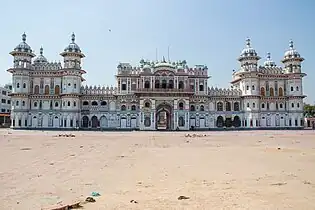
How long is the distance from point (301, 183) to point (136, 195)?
4605 mm

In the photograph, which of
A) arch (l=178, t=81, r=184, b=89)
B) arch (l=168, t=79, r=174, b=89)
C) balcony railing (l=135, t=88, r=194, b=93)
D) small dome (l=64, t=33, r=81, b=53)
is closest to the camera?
balcony railing (l=135, t=88, r=194, b=93)

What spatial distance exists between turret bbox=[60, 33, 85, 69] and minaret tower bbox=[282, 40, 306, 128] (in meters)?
44.1

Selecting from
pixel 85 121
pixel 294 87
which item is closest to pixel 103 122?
pixel 85 121

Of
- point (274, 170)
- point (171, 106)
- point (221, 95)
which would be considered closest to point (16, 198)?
point (274, 170)

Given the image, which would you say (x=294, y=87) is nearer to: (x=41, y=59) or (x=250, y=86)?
(x=250, y=86)

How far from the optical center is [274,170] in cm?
1014

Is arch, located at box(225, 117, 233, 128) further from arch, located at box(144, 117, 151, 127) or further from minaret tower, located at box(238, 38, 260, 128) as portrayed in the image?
arch, located at box(144, 117, 151, 127)

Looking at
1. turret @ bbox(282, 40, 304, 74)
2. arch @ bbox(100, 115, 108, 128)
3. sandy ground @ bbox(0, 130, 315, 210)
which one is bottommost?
sandy ground @ bbox(0, 130, 315, 210)

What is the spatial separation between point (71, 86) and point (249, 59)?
1475 inches

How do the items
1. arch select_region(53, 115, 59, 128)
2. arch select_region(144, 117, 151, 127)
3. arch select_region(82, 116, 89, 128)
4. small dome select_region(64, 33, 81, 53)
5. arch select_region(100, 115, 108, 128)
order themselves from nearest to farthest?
1. arch select_region(53, 115, 59, 128)
2. arch select_region(144, 117, 151, 127)
3. small dome select_region(64, 33, 81, 53)
4. arch select_region(100, 115, 108, 128)
5. arch select_region(82, 116, 89, 128)

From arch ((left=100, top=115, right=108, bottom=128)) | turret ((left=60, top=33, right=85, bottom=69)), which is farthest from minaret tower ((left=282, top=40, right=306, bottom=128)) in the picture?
turret ((left=60, top=33, right=85, bottom=69))

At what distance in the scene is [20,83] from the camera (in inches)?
2272

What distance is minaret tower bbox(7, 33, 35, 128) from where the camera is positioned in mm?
56688

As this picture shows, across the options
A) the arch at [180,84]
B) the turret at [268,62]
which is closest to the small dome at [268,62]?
the turret at [268,62]
